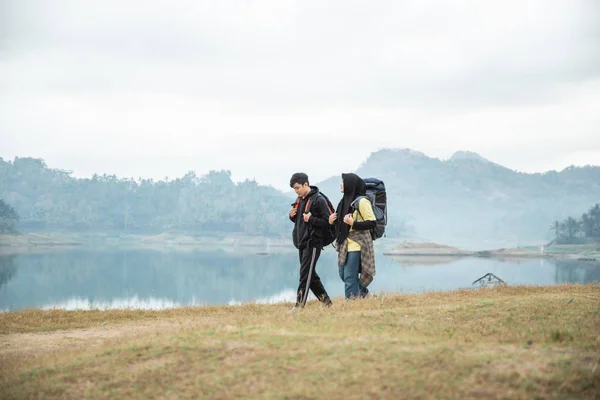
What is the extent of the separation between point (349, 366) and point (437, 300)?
5.94m

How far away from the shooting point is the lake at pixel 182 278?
58.7 metres

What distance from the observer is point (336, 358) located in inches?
251

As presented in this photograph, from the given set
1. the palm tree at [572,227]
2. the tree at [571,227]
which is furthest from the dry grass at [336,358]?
the palm tree at [572,227]

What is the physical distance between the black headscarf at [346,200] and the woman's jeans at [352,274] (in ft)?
1.11

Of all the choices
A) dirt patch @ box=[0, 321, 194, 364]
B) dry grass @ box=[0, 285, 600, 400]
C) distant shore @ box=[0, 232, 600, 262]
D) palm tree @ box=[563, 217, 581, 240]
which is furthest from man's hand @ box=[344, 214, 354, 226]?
palm tree @ box=[563, 217, 581, 240]

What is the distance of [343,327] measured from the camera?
8.21 m

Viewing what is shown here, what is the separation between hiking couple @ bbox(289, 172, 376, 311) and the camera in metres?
10.5

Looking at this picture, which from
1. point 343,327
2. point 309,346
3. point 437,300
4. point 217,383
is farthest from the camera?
point 437,300

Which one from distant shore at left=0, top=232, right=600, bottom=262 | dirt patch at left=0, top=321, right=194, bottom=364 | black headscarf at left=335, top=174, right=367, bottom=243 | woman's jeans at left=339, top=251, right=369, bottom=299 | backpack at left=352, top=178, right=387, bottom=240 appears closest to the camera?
dirt patch at left=0, top=321, right=194, bottom=364

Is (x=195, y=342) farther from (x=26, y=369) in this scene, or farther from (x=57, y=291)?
(x=57, y=291)

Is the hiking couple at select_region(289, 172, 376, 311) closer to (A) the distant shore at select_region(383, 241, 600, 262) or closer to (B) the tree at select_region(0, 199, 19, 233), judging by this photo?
(A) the distant shore at select_region(383, 241, 600, 262)

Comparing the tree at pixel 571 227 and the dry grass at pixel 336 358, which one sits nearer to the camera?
the dry grass at pixel 336 358

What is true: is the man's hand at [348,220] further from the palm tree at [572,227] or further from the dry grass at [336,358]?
the palm tree at [572,227]

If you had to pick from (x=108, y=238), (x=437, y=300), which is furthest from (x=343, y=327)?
(x=108, y=238)
